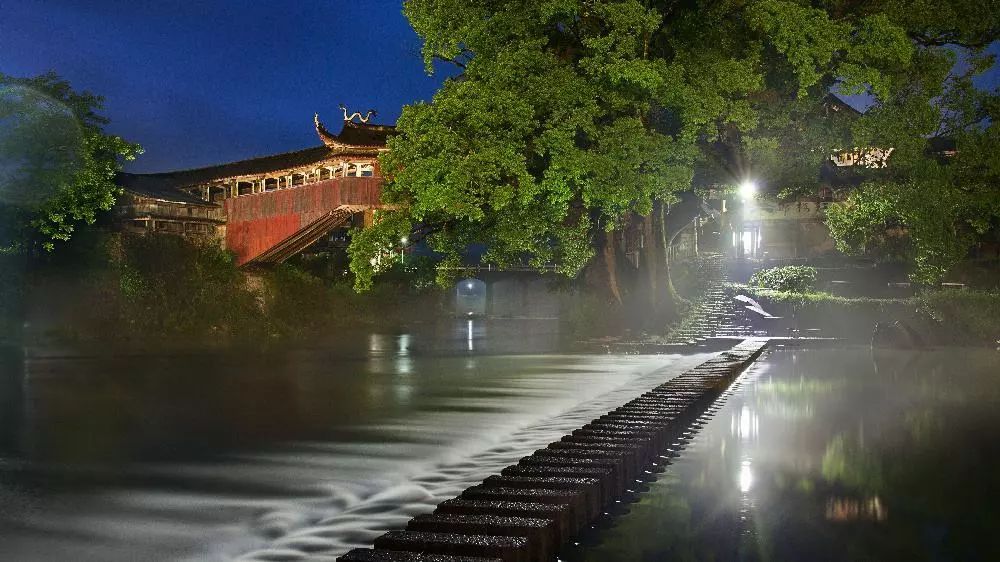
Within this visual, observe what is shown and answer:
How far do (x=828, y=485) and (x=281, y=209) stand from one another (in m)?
35.5

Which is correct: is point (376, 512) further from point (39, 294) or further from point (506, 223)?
point (39, 294)

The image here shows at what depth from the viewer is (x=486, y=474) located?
1124cm

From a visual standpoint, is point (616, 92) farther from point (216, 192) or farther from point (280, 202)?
point (216, 192)

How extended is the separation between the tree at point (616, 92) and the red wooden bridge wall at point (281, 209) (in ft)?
46.0

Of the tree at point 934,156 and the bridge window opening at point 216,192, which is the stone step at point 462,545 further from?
the bridge window opening at point 216,192

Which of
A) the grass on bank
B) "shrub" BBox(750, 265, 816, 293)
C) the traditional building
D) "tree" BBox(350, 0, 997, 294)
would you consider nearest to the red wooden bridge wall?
the traditional building

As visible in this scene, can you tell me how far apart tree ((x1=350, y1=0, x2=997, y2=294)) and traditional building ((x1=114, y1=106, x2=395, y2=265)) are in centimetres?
1523

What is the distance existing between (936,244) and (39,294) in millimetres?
31062

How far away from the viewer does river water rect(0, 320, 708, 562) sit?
8602 mm

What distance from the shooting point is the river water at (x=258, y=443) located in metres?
8.60

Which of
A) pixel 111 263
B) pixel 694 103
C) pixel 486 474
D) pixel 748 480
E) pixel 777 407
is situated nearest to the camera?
pixel 748 480

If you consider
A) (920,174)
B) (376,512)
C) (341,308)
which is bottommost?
(376,512)

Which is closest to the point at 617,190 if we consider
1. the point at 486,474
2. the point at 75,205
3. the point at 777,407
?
the point at 777,407

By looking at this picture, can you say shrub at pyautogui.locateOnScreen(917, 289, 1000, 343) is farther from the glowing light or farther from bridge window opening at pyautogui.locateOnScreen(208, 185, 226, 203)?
bridge window opening at pyautogui.locateOnScreen(208, 185, 226, 203)
